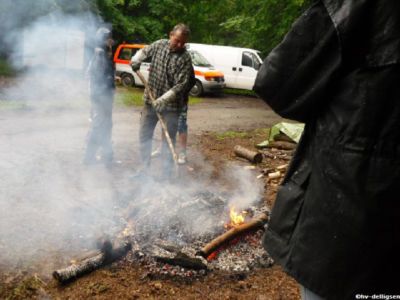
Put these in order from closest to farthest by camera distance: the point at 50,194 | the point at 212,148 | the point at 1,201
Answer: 1. the point at 1,201
2. the point at 50,194
3. the point at 212,148

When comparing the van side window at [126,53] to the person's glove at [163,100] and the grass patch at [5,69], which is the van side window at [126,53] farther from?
the person's glove at [163,100]

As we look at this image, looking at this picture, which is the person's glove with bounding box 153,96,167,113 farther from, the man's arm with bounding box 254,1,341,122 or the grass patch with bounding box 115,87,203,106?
the grass patch with bounding box 115,87,203,106

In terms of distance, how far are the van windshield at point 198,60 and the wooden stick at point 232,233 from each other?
14287mm

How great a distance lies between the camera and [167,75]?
233 inches

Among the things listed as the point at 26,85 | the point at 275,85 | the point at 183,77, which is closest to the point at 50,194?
the point at 183,77

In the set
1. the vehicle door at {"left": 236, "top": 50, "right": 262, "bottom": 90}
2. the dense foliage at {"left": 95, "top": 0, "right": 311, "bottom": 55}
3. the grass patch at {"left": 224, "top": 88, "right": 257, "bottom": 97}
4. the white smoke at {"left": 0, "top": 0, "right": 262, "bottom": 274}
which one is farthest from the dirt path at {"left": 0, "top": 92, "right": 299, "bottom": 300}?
the grass patch at {"left": 224, "top": 88, "right": 257, "bottom": 97}

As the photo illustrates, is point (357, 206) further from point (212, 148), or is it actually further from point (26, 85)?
point (26, 85)

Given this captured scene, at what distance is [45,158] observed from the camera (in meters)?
6.96

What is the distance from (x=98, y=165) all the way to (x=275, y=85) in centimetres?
567

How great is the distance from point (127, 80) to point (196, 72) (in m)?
3.50

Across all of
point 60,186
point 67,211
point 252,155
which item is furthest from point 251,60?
point 67,211

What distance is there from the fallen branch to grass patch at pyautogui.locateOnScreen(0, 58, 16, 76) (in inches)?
506

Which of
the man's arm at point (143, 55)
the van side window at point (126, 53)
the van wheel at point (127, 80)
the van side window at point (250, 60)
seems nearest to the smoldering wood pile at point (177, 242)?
the man's arm at point (143, 55)

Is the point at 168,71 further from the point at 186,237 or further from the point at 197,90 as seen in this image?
the point at 197,90
